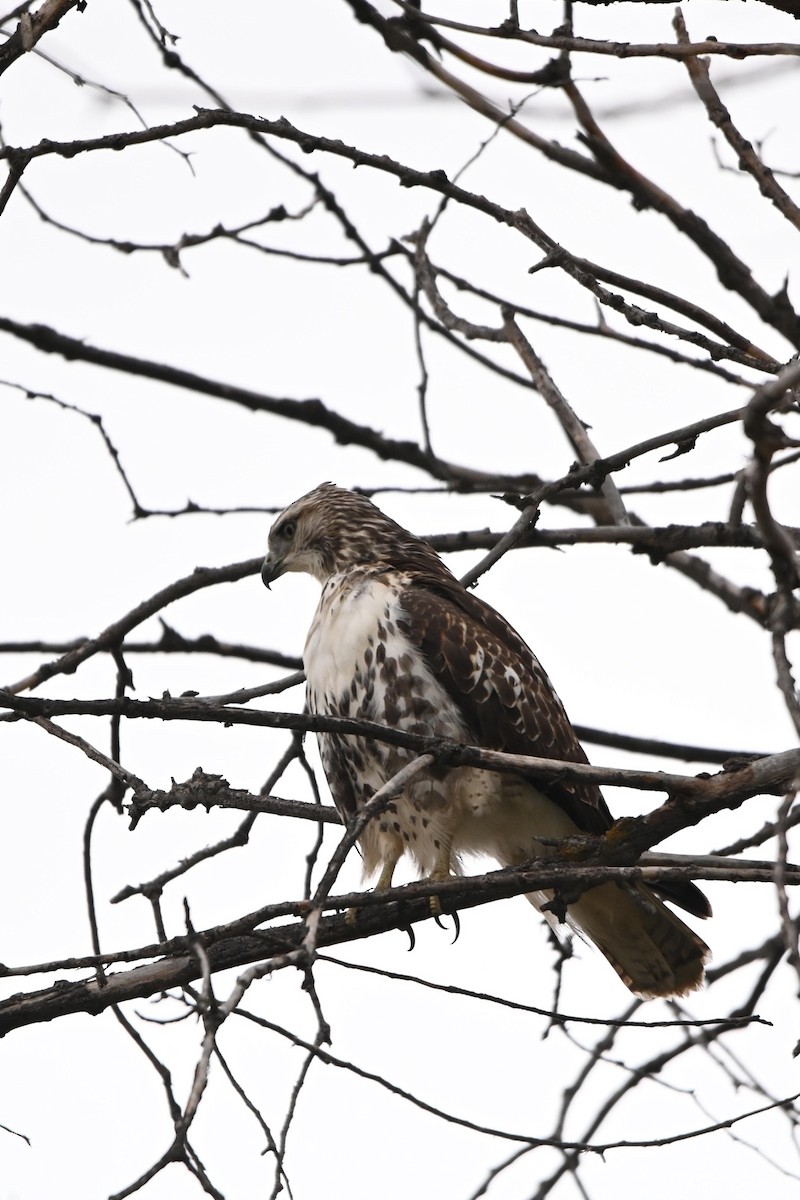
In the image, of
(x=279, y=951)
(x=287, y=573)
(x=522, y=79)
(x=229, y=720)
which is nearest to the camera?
(x=229, y=720)

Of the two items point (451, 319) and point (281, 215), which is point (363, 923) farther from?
point (281, 215)

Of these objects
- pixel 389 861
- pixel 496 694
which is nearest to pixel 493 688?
pixel 496 694

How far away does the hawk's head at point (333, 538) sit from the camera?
5887 mm

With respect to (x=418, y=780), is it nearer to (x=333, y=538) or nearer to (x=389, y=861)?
(x=389, y=861)

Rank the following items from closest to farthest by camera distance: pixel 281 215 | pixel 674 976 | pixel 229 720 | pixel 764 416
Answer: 1. pixel 764 416
2. pixel 229 720
3. pixel 674 976
4. pixel 281 215

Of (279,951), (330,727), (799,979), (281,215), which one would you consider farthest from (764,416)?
(281,215)

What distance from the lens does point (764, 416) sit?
2.04 metres

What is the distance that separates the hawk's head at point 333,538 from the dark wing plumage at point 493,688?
2.07 feet

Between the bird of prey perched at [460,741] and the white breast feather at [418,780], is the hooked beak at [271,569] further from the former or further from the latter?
the white breast feather at [418,780]

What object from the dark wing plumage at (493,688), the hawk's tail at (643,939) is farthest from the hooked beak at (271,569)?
the hawk's tail at (643,939)

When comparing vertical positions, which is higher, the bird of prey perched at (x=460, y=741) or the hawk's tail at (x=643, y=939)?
the bird of prey perched at (x=460, y=741)

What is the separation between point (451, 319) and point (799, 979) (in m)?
3.76

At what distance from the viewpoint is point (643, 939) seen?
17.2 ft

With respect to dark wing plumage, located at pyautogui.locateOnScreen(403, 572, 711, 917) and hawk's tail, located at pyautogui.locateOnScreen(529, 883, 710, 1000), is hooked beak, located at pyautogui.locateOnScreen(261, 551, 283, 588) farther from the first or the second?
hawk's tail, located at pyautogui.locateOnScreen(529, 883, 710, 1000)
